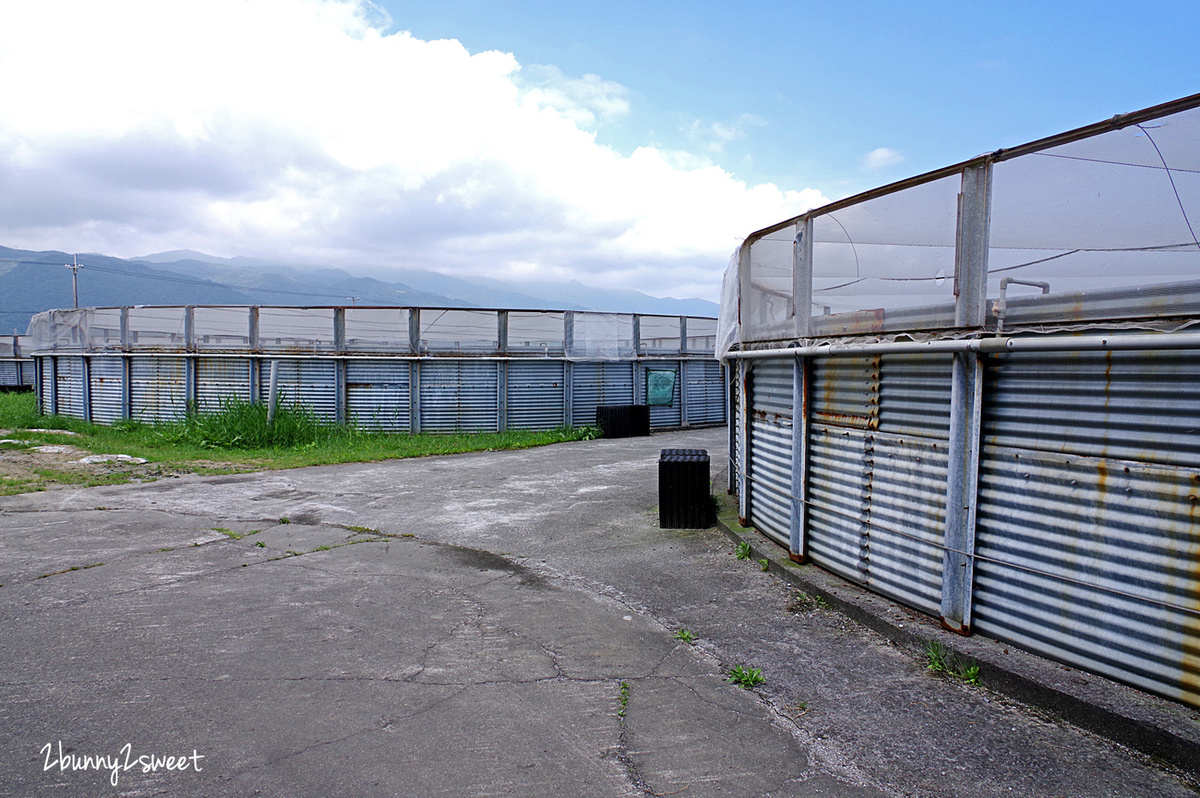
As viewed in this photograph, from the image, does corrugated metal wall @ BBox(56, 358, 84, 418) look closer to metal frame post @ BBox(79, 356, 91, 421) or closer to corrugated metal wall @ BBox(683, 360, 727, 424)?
metal frame post @ BBox(79, 356, 91, 421)

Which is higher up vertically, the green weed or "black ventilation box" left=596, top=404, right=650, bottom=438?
"black ventilation box" left=596, top=404, right=650, bottom=438

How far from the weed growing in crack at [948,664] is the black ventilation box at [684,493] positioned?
12.5 ft

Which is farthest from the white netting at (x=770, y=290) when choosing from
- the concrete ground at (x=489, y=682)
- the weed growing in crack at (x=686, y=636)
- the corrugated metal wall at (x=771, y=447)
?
the weed growing in crack at (x=686, y=636)

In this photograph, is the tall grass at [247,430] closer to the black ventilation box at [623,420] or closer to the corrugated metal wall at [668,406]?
the black ventilation box at [623,420]

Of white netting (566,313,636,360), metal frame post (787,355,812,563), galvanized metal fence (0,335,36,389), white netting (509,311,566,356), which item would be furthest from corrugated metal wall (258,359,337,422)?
galvanized metal fence (0,335,36,389)

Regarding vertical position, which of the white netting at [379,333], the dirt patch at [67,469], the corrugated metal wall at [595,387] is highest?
the white netting at [379,333]

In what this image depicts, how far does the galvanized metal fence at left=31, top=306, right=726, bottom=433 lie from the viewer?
17859mm

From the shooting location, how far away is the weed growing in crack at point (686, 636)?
15.9 ft

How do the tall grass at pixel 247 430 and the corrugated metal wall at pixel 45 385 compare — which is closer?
the tall grass at pixel 247 430

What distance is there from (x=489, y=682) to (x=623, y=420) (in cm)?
1450

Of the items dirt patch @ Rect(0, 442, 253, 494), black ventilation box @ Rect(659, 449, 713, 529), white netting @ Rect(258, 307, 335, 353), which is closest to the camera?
black ventilation box @ Rect(659, 449, 713, 529)

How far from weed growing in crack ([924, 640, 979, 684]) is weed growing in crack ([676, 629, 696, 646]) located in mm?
1526

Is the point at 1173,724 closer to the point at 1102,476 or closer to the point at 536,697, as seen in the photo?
the point at 1102,476

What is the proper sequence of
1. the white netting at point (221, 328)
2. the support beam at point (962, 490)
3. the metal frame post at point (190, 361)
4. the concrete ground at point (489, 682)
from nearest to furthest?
the concrete ground at point (489, 682)
the support beam at point (962, 490)
the white netting at point (221, 328)
the metal frame post at point (190, 361)
